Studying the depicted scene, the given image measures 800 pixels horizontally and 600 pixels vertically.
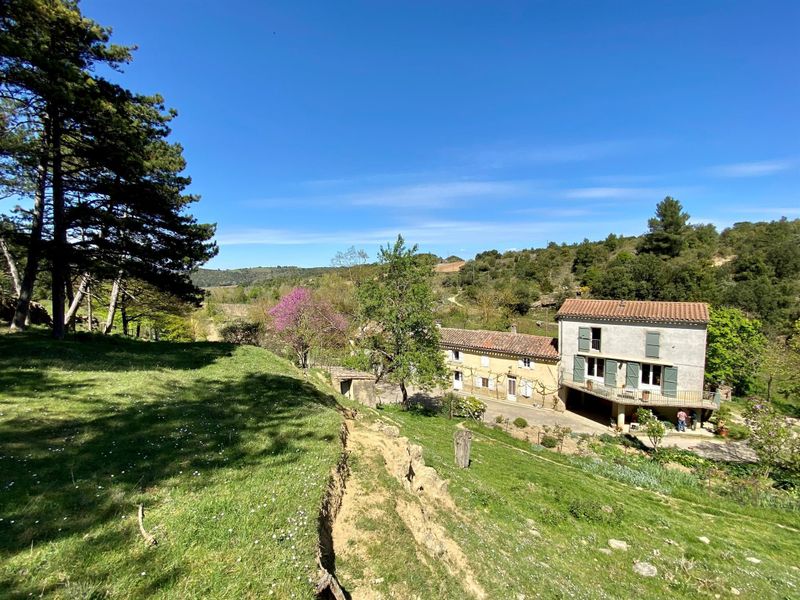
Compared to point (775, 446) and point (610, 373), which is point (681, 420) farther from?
point (775, 446)

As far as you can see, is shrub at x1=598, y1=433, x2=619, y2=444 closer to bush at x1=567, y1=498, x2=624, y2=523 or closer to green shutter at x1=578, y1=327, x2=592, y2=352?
green shutter at x1=578, y1=327, x2=592, y2=352

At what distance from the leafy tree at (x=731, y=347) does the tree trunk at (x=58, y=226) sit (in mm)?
37708

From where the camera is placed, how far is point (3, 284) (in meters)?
23.8

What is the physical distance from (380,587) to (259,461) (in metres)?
2.99

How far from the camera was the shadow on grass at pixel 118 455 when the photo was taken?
3.94m

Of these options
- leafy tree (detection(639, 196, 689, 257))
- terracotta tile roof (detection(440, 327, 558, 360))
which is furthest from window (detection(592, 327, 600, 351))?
leafy tree (detection(639, 196, 689, 257))

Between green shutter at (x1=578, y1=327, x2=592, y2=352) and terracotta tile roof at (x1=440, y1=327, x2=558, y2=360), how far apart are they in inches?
77.2

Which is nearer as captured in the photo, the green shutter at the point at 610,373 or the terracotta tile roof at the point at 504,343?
the green shutter at the point at 610,373

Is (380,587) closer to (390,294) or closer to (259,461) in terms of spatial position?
(259,461)

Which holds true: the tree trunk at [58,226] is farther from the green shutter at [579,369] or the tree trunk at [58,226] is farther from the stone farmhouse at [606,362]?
the green shutter at [579,369]

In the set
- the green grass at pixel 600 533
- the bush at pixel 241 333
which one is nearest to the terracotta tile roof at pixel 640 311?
the green grass at pixel 600 533

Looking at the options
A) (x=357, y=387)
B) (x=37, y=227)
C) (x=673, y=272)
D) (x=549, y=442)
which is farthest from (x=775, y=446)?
(x=673, y=272)

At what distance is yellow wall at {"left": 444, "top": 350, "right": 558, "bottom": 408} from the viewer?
26.9 meters

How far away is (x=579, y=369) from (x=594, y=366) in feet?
3.32
